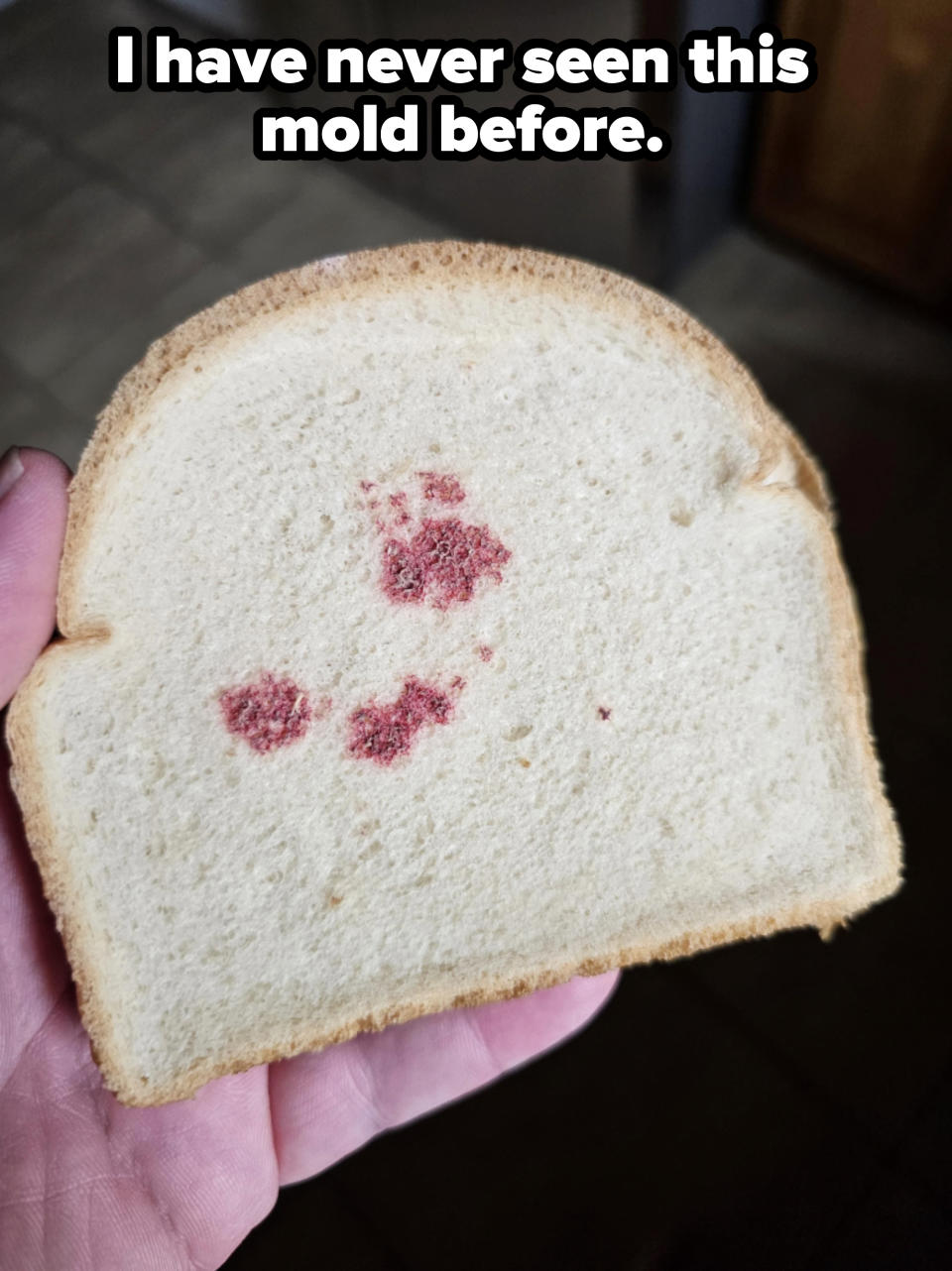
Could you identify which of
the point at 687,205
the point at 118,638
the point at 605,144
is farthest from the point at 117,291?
the point at 118,638

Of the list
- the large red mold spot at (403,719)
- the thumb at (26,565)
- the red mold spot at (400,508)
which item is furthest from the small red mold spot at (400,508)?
the thumb at (26,565)

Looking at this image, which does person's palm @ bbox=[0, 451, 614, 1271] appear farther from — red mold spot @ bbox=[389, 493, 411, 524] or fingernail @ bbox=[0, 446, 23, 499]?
red mold spot @ bbox=[389, 493, 411, 524]

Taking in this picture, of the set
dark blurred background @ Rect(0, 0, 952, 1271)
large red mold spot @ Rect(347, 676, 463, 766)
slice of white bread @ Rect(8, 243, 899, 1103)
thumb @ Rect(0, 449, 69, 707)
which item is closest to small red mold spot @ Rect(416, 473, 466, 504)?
slice of white bread @ Rect(8, 243, 899, 1103)

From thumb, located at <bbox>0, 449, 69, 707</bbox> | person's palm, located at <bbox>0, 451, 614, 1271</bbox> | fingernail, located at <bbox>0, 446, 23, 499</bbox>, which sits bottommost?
person's palm, located at <bbox>0, 451, 614, 1271</bbox>

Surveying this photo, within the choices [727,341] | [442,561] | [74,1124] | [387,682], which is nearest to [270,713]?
[387,682]

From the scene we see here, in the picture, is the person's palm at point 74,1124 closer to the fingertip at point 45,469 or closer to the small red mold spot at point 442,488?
the fingertip at point 45,469

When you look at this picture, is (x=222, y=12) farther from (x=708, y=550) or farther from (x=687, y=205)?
(x=708, y=550)

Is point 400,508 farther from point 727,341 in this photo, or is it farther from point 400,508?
point 727,341
